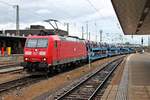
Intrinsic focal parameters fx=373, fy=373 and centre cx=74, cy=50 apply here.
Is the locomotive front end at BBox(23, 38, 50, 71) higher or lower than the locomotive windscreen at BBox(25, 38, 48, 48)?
lower

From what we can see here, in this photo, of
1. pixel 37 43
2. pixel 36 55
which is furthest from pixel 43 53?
pixel 37 43

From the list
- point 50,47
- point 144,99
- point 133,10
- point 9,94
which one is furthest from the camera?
point 133,10

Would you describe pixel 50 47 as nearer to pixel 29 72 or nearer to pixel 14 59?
pixel 29 72

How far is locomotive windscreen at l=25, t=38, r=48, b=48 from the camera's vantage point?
A: 25.3 metres

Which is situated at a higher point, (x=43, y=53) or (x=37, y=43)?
(x=37, y=43)

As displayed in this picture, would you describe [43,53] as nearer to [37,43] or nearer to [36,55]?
[36,55]

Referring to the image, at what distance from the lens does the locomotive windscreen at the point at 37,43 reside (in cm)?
2526

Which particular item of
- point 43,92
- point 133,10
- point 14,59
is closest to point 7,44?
point 14,59

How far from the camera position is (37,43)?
2561cm

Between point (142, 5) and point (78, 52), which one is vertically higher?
point (142, 5)

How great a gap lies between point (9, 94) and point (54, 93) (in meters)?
2.06

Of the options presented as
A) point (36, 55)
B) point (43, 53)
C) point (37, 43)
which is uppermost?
point (37, 43)

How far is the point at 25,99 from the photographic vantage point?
15461 millimetres

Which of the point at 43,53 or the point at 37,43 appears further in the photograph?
the point at 37,43
